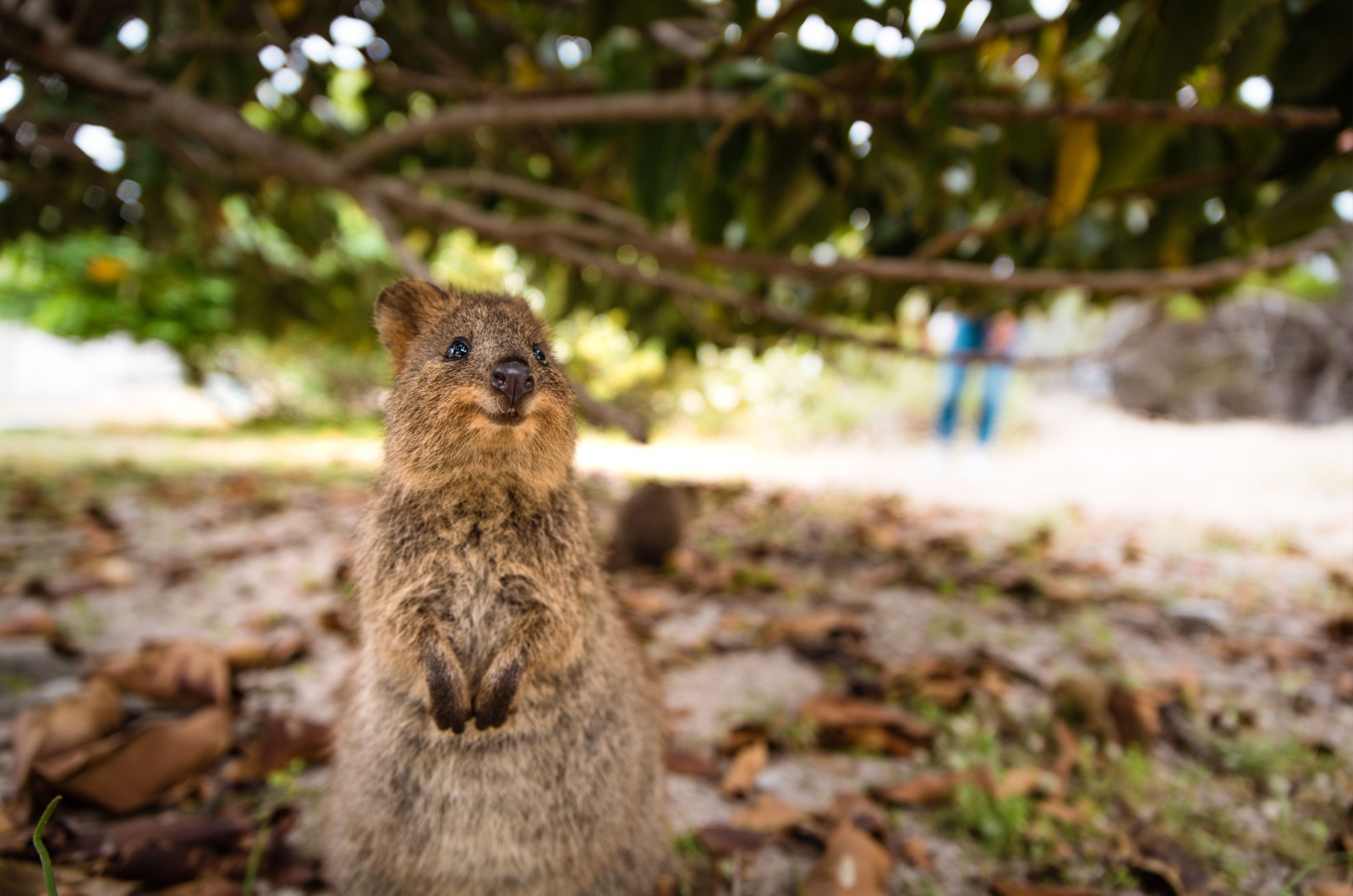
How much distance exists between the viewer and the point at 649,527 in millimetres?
3785

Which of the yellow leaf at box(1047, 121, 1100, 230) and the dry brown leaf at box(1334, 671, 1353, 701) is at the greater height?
the yellow leaf at box(1047, 121, 1100, 230)

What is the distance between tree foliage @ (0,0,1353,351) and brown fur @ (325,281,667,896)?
3.50 feet

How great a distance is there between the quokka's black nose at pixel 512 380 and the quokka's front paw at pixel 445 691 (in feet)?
1.53

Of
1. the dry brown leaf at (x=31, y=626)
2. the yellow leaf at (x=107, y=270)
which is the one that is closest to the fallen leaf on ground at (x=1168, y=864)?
the dry brown leaf at (x=31, y=626)

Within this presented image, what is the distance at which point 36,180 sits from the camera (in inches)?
148

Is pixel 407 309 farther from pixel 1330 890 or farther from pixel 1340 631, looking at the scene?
pixel 1340 631

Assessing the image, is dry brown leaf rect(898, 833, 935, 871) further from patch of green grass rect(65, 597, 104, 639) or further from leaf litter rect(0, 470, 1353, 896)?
patch of green grass rect(65, 597, 104, 639)

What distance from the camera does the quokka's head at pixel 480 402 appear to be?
127cm

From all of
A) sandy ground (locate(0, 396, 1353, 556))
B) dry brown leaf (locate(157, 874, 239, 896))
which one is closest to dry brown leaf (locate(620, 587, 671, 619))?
sandy ground (locate(0, 396, 1353, 556))

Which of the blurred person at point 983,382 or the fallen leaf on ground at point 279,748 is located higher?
the blurred person at point 983,382

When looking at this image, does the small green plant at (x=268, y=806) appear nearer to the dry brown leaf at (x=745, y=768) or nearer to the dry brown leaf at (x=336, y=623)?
the dry brown leaf at (x=336, y=623)

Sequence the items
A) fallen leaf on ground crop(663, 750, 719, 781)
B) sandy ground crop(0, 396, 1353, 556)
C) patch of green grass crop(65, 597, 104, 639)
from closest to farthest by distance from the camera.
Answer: fallen leaf on ground crop(663, 750, 719, 781) → patch of green grass crop(65, 597, 104, 639) → sandy ground crop(0, 396, 1353, 556)

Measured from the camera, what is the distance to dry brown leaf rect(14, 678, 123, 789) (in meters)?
1.74

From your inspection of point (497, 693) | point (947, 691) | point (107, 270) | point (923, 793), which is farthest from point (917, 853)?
point (107, 270)
